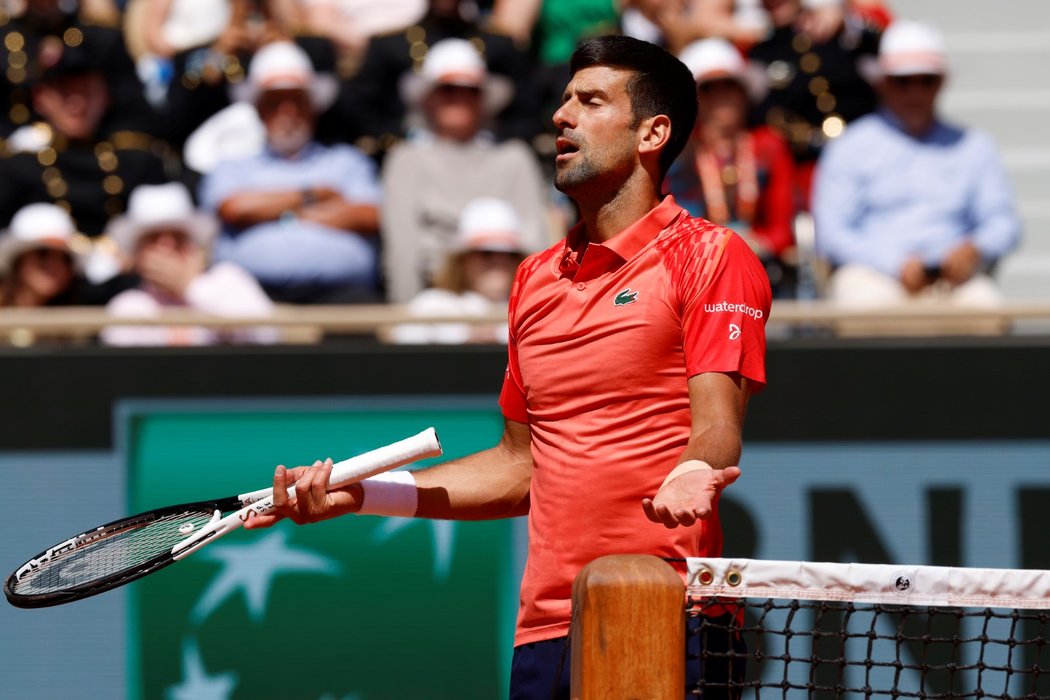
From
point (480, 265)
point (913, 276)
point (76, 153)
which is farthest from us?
point (76, 153)

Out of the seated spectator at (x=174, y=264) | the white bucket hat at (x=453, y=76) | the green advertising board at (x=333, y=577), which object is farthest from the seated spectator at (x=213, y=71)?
the green advertising board at (x=333, y=577)

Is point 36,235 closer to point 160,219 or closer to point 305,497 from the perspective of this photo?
point 160,219

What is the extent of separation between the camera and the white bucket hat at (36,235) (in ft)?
22.2

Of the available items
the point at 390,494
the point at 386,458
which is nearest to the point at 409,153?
the point at 390,494

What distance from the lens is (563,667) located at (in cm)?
331

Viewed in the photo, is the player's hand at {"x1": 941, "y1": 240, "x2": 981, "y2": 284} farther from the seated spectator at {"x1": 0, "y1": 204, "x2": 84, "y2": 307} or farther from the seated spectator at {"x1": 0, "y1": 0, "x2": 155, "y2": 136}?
the seated spectator at {"x1": 0, "y1": 0, "x2": 155, "y2": 136}

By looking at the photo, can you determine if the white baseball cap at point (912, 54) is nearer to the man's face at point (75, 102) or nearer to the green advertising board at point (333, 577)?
the green advertising board at point (333, 577)

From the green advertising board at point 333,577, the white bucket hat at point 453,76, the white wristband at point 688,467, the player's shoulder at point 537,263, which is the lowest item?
the green advertising board at point 333,577

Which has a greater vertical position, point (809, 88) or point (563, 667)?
point (809, 88)

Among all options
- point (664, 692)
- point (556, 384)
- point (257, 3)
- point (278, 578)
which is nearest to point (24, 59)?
point (257, 3)

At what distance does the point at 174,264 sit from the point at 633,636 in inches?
183

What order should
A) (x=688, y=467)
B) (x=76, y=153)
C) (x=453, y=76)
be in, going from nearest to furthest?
(x=688, y=467) → (x=453, y=76) → (x=76, y=153)

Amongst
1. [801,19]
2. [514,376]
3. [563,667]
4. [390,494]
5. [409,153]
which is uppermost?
[801,19]

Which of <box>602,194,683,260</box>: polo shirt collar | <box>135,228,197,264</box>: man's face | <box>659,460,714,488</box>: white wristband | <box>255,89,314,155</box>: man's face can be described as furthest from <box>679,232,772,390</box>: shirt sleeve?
<box>255,89,314,155</box>: man's face
